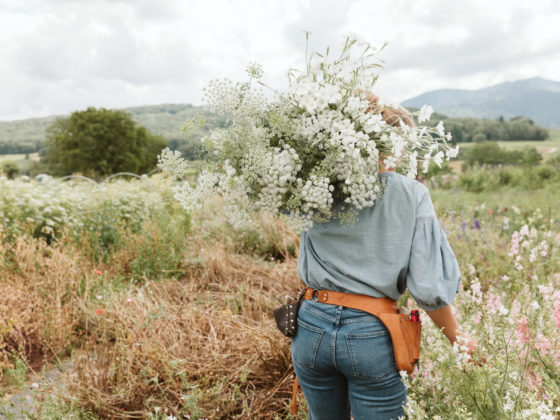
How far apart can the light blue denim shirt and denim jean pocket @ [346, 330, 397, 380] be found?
0.16m

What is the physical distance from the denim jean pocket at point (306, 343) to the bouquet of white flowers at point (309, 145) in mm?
446

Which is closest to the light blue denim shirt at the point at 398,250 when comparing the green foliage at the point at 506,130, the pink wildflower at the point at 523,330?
the pink wildflower at the point at 523,330

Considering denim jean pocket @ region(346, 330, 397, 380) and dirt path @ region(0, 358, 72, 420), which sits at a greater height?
denim jean pocket @ region(346, 330, 397, 380)

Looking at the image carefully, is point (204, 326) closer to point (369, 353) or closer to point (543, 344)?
point (369, 353)

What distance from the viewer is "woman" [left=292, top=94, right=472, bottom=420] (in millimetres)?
1508

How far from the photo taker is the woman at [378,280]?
1508 millimetres

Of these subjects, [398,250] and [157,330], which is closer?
[398,250]

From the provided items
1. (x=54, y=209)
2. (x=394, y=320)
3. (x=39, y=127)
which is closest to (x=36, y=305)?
(x=54, y=209)

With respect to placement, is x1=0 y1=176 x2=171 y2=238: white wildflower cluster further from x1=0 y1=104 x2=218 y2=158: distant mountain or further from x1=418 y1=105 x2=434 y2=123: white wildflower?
x1=0 y1=104 x2=218 y2=158: distant mountain

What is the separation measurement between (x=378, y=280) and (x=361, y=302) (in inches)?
4.2

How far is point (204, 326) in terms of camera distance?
3.43 m

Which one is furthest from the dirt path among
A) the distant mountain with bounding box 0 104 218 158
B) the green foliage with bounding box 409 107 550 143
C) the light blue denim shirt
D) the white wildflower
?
the green foliage with bounding box 409 107 550 143

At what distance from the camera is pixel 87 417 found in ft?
9.12

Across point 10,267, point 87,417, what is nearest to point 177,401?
point 87,417
